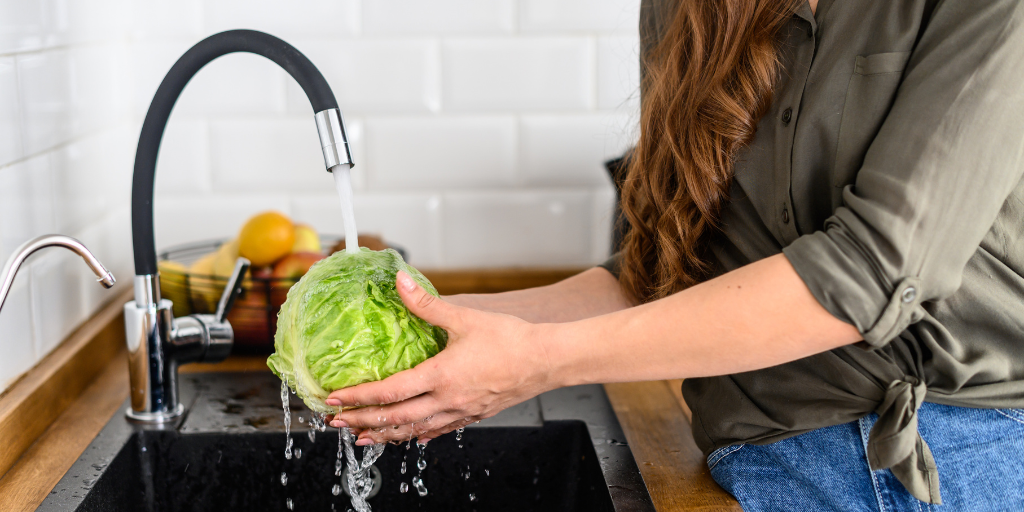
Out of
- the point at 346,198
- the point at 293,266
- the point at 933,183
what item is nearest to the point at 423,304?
the point at 346,198

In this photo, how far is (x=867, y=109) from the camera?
0.79m

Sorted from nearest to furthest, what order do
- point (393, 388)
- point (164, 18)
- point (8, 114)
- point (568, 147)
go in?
point (393, 388) → point (8, 114) → point (164, 18) → point (568, 147)

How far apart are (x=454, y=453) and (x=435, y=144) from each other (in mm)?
674

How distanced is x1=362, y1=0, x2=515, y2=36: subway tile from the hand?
87 cm

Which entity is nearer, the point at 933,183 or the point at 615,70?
the point at 933,183

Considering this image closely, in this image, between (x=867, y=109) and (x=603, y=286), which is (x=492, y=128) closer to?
(x=603, y=286)

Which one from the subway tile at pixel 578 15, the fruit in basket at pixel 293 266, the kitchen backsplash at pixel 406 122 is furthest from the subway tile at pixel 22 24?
the subway tile at pixel 578 15

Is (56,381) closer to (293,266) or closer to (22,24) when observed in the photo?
(293,266)

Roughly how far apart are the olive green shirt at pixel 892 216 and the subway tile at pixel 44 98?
3.09 feet

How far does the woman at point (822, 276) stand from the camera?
701 millimetres

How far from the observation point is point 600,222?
5.44ft

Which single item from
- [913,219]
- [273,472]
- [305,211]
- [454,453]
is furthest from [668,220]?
[305,211]

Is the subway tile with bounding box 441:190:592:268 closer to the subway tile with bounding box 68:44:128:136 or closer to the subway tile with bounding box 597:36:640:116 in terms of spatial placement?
the subway tile with bounding box 597:36:640:116

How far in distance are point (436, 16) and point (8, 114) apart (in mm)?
767
